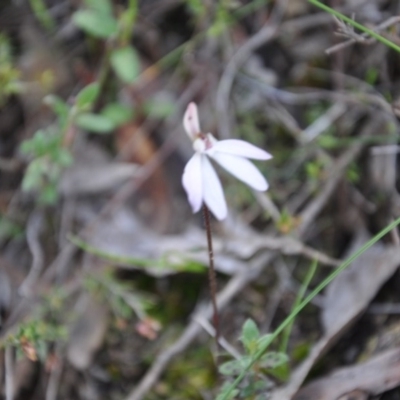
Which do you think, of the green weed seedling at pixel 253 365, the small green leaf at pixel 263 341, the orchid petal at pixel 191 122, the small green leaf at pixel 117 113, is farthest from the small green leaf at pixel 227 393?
the small green leaf at pixel 117 113

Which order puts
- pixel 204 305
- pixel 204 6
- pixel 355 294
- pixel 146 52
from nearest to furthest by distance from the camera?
pixel 355 294 → pixel 204 305 → pixel 204 6 → pixel 146 52

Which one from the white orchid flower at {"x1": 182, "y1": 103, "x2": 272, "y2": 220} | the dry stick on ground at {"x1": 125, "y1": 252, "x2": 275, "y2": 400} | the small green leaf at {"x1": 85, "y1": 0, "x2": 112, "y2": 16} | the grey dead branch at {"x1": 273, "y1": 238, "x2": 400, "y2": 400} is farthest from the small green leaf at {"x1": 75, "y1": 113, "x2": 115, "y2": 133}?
the grey dead branch at {"x1": 273, "y1": 238, "x2": 400, "y2": 400}

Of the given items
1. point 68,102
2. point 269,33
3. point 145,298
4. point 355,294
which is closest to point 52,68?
point 68,102

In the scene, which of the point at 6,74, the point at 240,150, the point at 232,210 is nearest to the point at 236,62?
the point at 232,210

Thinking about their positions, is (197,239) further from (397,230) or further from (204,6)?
(204,6)

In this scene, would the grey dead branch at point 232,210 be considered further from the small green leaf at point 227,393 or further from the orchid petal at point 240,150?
the orchid petal at point 240,150

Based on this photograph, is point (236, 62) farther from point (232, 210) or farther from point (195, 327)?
point (195, 327)

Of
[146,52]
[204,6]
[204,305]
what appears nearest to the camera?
[204,305]
